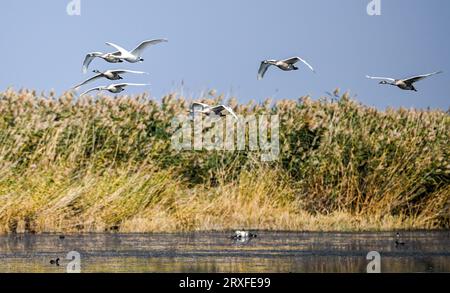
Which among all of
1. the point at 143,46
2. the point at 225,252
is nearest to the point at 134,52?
the point at 143,46

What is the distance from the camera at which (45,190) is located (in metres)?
23.6

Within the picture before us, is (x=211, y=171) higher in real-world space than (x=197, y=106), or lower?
lower

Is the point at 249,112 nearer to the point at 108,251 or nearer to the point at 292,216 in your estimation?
the point at 292,216

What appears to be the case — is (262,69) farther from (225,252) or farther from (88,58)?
(225,252)

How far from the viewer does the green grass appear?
24.0 meters

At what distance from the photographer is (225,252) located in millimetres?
19438

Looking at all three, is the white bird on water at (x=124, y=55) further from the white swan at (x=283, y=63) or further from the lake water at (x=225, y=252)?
the lake water at (x=225, y=252)

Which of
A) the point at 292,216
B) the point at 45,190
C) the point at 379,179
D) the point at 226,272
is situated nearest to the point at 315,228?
the point at 292,216

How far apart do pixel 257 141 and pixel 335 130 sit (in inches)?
68.4

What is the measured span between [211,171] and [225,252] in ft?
26.6
